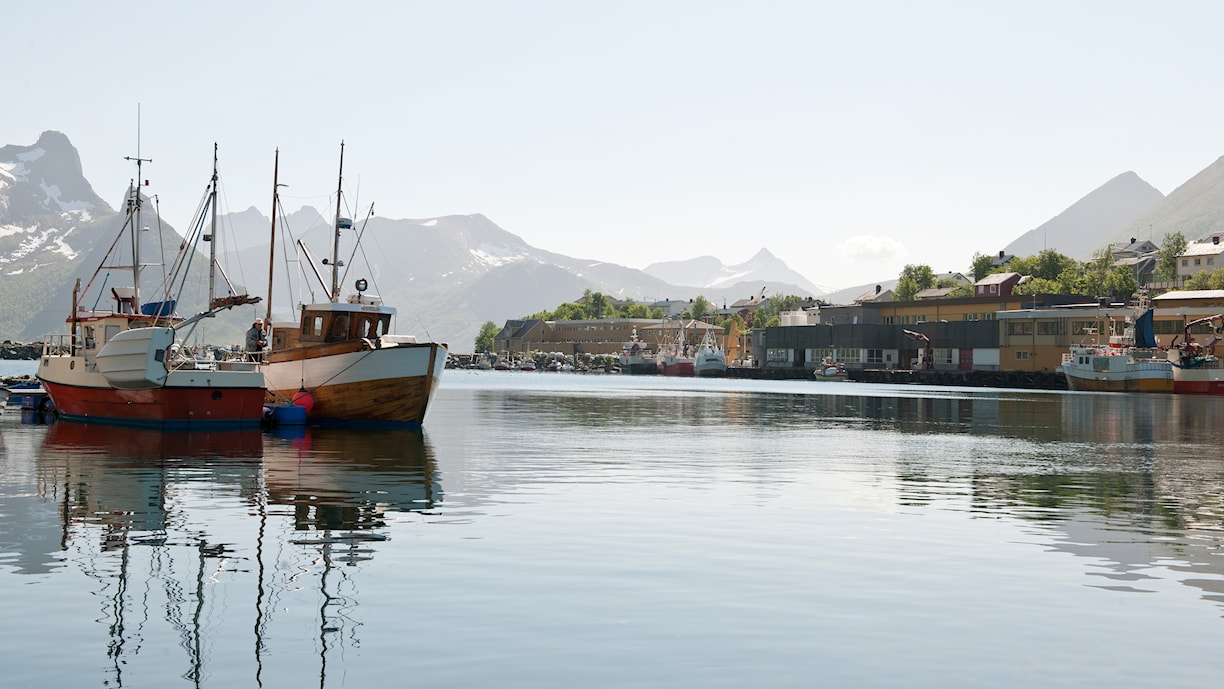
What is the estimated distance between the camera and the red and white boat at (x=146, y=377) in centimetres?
5081

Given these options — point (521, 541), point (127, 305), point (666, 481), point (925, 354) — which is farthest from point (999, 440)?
point (925, 354)

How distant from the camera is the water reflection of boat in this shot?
48.0 feet

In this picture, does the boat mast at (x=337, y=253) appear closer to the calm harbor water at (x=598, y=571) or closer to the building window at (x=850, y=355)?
the calm harbor water at (x=598, y=571)

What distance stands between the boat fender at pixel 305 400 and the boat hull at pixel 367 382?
173 mm

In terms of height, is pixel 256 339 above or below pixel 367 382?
above

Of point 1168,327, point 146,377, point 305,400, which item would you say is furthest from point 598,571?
point 1168,327

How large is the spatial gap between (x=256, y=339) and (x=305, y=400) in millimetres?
4725

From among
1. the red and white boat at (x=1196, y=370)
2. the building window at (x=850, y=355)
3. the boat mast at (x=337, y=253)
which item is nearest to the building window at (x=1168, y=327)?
the red and white boat at (x=1196, y=370)

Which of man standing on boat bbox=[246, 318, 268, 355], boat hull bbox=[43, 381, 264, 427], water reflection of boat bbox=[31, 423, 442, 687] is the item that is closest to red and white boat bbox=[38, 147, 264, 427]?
boat hull bbox=[43, 381, 264, 427]

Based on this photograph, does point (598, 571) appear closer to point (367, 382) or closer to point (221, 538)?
point (221, 538)

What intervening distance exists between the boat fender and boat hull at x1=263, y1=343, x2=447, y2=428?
173 millimetres

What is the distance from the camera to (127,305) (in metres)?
58.3

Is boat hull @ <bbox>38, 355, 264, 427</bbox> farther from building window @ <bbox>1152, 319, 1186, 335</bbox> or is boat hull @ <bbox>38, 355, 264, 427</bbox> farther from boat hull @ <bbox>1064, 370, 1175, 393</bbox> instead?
building window @ <bbox>1152, 319, 1186, 335</bbox>

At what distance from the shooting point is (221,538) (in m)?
22.4
